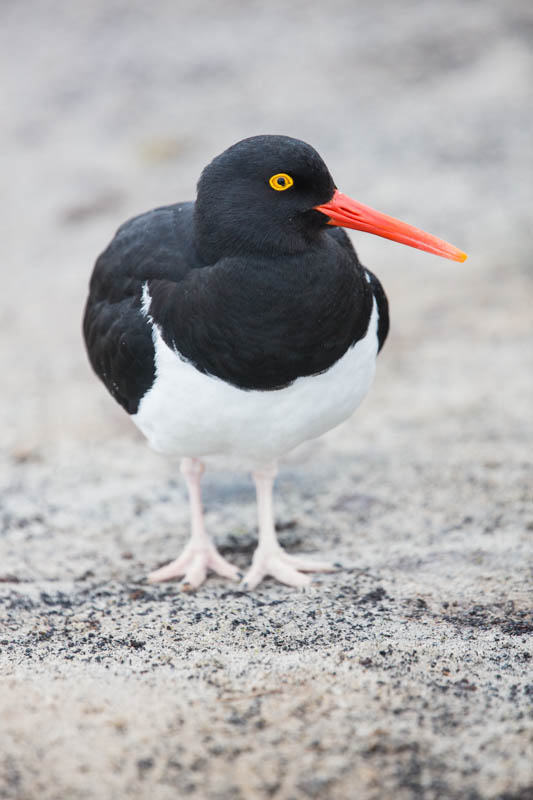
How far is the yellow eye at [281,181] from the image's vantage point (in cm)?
362

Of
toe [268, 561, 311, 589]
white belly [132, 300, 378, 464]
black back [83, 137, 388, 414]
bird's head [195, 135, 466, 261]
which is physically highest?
bird's head [195, 135, 466, 261]

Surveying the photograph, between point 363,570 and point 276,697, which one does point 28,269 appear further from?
point 276,697

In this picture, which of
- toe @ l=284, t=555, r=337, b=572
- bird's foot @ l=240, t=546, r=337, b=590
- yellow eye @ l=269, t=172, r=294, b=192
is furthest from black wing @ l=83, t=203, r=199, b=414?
toe @ l=284, t=555, r=337, b=572

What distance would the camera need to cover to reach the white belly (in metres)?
3.84

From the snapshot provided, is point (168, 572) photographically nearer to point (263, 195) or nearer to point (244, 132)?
point (263, 195)

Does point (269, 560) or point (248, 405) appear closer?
point (248, 405)

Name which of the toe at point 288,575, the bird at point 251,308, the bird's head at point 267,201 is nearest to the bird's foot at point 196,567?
the toe at point 288,575

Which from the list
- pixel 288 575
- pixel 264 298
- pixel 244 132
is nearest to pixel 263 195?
pixel 264 298

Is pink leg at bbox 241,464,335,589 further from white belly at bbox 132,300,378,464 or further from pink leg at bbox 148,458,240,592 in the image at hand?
white belly at bbox 132,300,378,464

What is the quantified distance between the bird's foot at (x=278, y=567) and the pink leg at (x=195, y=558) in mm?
150

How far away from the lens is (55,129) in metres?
12.1

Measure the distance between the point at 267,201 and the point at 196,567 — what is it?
208 centimetres

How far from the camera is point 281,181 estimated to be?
364 cm

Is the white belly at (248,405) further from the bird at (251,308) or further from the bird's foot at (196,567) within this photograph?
the bird's foot at (196,567)
